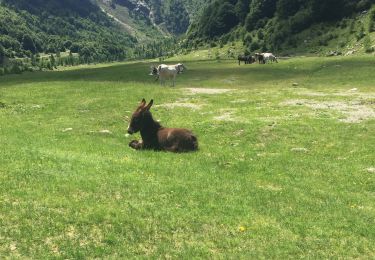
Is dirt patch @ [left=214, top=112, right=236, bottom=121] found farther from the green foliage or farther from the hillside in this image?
the green foliage

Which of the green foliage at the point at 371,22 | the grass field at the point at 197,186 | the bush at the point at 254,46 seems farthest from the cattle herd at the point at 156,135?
the bush at the point at 254,46

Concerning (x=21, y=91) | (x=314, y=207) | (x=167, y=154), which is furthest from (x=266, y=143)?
(x=21, y=91)

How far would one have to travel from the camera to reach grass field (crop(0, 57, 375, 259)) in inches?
495

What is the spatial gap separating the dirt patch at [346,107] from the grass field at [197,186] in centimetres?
32

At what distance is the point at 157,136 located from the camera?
982 inches

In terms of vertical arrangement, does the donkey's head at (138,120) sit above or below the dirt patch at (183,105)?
above

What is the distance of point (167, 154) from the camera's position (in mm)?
23266

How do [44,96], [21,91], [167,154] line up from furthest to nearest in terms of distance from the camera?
[21,91], [44,96], [167,154]

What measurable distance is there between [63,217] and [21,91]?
40374 millimetres

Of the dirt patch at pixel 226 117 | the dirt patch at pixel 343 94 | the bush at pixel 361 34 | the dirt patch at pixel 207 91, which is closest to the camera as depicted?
the dirt patch at pixel 226 117

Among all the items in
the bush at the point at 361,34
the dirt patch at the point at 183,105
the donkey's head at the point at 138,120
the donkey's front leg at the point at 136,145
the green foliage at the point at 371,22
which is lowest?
the dirt patch at the point at 183,105

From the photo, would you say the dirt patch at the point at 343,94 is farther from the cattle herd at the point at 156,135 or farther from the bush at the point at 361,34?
the bush at the point at 361,34

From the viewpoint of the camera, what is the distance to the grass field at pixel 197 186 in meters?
12.6

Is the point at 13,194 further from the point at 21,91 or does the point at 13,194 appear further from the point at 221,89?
the point at 221,89
